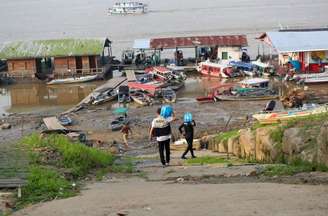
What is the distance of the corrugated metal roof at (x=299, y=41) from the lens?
3769 cm

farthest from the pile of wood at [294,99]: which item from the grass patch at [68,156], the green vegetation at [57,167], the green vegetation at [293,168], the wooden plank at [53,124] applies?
the green vegetation at [293,168]

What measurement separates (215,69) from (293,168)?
32449 millimetres

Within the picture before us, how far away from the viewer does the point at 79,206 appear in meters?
8.21

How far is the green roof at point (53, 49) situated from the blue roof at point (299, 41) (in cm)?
1287

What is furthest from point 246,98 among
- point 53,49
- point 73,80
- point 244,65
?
point 53,49

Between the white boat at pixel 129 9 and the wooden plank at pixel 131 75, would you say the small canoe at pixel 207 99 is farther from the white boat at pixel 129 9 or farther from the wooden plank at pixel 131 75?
the white boat at pixel 129 9

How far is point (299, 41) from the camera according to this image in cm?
3903

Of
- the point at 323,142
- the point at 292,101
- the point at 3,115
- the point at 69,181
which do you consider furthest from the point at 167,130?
the point at 3,115

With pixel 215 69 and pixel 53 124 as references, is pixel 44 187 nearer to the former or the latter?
pixel 53 124

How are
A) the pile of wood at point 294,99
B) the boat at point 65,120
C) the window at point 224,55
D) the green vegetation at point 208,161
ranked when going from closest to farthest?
the green vegetation at point 208,161 < the pile of wood at point 294,99 < the boat at point 65,120 < the window at point 224,55

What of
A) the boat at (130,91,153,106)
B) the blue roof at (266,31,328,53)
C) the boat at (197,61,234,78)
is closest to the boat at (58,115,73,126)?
the boat at (130,91,153,106)

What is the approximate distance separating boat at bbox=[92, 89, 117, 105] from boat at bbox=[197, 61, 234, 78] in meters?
8.47

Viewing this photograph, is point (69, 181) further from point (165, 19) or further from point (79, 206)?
point (165, 19)

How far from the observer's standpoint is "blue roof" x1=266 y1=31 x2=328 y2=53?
37.7m
